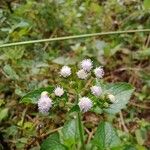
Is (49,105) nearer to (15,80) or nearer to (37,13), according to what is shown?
(15,80)

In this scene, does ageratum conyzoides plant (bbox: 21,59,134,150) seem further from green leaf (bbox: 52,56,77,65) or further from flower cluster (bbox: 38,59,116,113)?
green leaf (bbox: 52,56,77,65)

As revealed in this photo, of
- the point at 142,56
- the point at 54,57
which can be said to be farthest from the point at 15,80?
the point at 142,56

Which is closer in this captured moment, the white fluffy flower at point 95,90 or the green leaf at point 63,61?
the white fluffy flower at point 95,90

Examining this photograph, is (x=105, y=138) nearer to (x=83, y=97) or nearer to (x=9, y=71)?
(x=83, y=97)

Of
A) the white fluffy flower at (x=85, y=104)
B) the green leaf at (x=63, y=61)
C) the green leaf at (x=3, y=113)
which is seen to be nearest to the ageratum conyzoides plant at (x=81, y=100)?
the white fluffy flower at (x=85, y=104)

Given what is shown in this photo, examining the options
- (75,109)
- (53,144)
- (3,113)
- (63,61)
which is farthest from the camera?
(63,61)

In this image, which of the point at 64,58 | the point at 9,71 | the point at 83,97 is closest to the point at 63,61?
the point at 64,58

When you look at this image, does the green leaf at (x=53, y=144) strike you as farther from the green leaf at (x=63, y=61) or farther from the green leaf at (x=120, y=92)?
the green leaf at (x=63, y=61)
